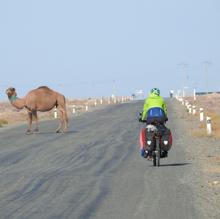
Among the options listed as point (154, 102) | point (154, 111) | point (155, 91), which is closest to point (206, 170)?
point (154, 111)

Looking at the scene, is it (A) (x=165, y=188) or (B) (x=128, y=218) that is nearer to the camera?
(B) (x=128, y=218)

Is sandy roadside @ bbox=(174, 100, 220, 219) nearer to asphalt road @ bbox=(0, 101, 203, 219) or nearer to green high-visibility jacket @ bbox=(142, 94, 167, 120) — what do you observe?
asphalt road @ bbox=(0, 101, 203, 219)

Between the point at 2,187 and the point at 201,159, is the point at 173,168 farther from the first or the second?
the point at 2,187

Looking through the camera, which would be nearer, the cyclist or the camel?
the cyclist

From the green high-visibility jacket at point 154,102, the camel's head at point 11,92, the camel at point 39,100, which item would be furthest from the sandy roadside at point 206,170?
the camel's head at point 11,92

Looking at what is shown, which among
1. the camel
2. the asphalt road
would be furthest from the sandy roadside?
the camel

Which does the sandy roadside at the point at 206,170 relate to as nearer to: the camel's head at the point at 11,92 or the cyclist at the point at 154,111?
the cyclist at the point at 154,111

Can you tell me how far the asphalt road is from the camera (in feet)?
40.4

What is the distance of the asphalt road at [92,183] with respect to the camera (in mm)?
12312

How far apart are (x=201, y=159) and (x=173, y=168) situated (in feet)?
9.86

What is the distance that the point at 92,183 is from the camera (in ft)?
53.2

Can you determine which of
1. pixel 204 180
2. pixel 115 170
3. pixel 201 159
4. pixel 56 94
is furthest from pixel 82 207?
pixel 56 94

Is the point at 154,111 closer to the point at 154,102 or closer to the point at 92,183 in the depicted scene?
the point at 154,102

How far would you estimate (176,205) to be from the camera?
500 inches
